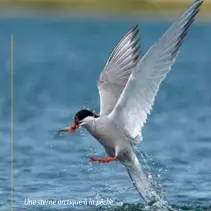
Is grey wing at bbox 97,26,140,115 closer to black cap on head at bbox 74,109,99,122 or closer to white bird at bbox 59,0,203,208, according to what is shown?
white bird at bbox 59,0,203,208

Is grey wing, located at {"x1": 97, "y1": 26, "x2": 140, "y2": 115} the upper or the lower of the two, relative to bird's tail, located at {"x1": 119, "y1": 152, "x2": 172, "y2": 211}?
upper

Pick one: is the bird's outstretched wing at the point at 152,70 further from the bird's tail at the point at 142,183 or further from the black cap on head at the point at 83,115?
the bird's tail at the point at 142,183

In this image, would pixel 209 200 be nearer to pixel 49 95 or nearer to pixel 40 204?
pixel 40 204

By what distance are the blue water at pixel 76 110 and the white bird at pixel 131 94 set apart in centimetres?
9

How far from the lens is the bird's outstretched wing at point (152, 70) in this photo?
15.5ft

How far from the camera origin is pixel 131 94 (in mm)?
4750

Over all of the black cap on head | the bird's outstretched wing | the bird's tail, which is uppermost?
the bird's outstretched wing

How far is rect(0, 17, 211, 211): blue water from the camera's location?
5125 millimetres

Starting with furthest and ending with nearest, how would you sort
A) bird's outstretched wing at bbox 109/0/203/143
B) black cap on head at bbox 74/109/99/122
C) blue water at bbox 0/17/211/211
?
blue water at bbox 0/17/211/211
black cap on head at bbox 74/109/99/122
bird's outstretched wing at bbox 109/0/203/143

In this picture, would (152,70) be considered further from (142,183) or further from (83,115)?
(142,183)

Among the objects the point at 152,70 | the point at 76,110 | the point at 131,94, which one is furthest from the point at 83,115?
the point at 76,110

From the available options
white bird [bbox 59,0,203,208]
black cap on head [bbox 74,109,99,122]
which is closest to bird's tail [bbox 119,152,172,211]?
white bird [bbox 59,0,203,208]

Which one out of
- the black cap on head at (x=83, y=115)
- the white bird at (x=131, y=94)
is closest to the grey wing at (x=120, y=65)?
the white bird at (x=131, y=94)

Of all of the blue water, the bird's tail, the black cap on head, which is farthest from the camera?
the blue water
